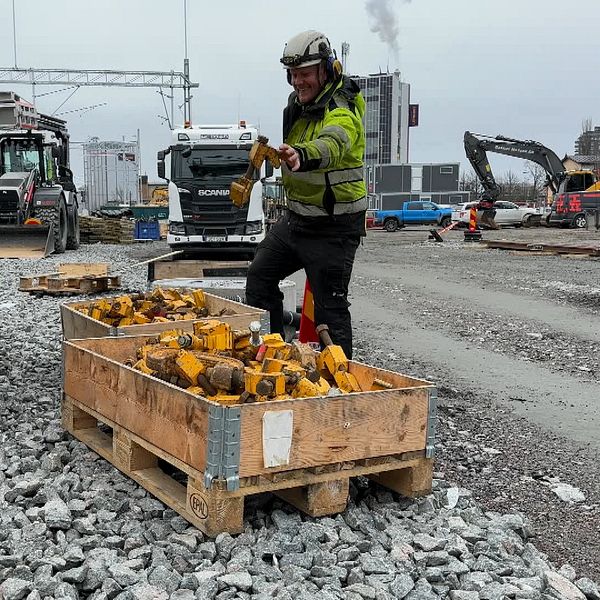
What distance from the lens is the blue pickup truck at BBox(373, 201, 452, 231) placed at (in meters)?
41.2

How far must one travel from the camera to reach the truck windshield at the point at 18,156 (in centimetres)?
2048

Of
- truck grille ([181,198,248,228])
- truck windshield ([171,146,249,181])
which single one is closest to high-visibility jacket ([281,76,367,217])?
truck windshield ([171,146,249,181])

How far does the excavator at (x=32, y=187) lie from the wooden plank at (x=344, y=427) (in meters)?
15.2

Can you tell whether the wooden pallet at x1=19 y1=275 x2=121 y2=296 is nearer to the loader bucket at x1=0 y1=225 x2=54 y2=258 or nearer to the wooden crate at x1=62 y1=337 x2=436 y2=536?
the loader bucket at x1=0 y1=225 x2=54 y2=258

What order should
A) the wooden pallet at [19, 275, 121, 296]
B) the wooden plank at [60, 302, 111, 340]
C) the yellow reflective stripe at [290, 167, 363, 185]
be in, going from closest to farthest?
→ the yellow reflective stripe at [290, 167, 363, 185], the wooden plank at [60, 302, 111, 340], the wooden pallet at [19, 275, 121, 296]

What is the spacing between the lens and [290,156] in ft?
14.0

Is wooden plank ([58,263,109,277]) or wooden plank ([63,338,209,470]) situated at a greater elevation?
wooden plank ([63,338,209,470])

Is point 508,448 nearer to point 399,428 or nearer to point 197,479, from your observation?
point 399,428

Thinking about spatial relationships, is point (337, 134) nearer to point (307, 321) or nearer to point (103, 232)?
point (307, 321)

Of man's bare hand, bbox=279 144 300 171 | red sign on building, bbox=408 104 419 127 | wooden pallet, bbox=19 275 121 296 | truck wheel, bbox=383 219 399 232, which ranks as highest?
red sign on building, bbox=408 104 419 127

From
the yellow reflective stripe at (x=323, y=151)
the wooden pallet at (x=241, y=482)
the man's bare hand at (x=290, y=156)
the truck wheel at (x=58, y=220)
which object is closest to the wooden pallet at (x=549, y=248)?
the truck wheel at (x=58, y=220)

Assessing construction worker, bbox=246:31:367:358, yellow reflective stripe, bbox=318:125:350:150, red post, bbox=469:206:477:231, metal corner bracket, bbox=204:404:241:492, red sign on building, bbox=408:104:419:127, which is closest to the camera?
metal corner bracket, bbox=204:404:241:492

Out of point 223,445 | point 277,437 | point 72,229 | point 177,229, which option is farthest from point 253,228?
point 223,445

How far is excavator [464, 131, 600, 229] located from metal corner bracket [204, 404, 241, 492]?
28.2 m
